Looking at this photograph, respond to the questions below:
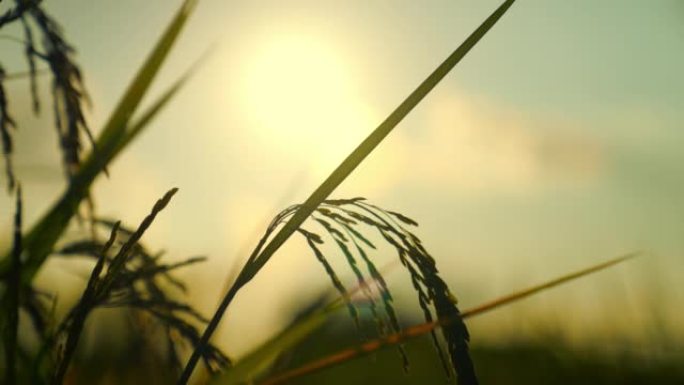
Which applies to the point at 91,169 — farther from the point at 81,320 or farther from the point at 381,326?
the point at 381,326

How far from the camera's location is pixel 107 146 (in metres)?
1.76

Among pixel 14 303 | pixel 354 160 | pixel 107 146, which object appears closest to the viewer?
pixel 14 303

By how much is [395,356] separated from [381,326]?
5544mm

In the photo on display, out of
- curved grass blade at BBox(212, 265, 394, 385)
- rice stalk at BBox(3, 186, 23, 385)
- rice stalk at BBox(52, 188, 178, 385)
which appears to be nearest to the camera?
rice stalk at BBox(3, 186, 23, 385)

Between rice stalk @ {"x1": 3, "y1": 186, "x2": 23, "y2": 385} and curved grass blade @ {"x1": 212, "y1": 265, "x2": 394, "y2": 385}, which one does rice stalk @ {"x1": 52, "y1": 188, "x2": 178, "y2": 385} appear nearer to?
rice stalk @ {"x1": 3, "y1": 186, "x2": 23, "y2": 385}

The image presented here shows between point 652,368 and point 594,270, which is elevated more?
point 594,270

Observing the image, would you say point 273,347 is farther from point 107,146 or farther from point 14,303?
point 107,146

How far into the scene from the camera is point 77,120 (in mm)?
1615

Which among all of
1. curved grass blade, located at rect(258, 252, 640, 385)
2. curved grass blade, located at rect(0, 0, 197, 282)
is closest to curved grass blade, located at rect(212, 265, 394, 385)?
curved grass blade, located at rect(258, 252, 640, 385)

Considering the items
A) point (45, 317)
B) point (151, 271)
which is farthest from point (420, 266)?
point (45, 317)

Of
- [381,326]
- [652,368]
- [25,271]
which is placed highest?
[25,271]

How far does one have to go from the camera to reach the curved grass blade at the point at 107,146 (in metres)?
1.65

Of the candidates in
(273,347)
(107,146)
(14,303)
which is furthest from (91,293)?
(107,146)

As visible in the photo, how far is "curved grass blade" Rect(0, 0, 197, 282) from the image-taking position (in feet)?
5.41
